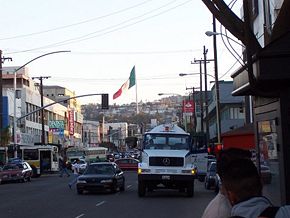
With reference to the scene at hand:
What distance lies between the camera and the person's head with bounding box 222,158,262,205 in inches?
139

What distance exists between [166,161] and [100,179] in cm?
413

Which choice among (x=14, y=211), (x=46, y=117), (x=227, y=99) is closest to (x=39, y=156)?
(x=227, y=99)

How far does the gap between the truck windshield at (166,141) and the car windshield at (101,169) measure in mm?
3644

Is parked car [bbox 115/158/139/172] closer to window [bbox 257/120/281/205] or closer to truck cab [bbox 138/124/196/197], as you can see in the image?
truck cab [bbox 138/124/196/197]

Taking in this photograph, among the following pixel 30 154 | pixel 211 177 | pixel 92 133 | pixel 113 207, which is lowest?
pixel 113 207

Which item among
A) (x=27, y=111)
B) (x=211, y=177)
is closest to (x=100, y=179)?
(x=211, y=177)

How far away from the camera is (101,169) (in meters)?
28.3

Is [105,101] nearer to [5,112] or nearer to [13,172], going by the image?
[13,172]

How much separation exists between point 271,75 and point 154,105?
483ft

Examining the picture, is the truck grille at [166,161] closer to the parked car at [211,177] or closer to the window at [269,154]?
the parked car at [211,177]

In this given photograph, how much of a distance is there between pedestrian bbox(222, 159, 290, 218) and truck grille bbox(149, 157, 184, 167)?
20.8m

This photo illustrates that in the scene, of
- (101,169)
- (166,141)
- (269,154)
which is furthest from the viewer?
Result: (101,169)

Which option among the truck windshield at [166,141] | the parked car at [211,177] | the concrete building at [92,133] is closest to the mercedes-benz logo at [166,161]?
the truck windshield at [166,141]

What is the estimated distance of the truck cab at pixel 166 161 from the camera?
24375 millimetres
